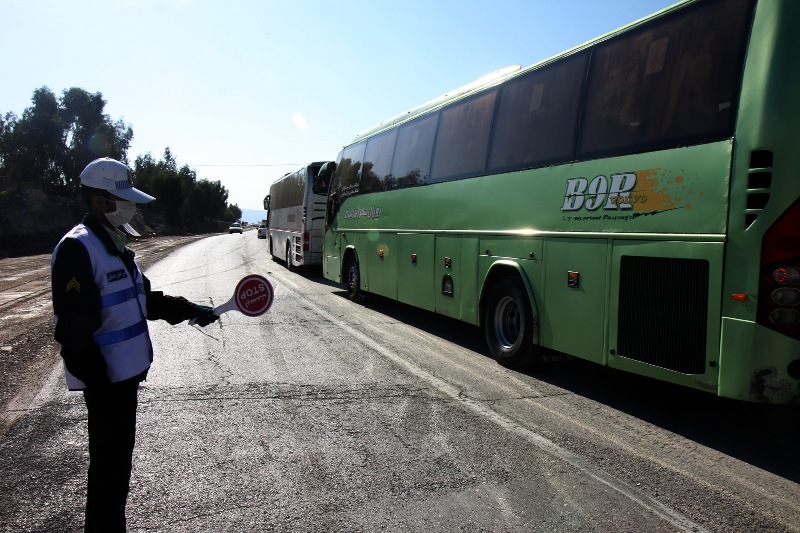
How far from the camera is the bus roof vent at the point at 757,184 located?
4148 mm

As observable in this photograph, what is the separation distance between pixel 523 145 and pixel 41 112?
64680 millimetres

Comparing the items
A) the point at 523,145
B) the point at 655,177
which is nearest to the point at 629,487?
the point at 655,177

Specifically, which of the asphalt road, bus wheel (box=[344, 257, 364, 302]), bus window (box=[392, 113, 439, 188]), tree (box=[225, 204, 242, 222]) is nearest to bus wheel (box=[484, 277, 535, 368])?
the asphalt road

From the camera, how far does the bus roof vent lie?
13.6 ft

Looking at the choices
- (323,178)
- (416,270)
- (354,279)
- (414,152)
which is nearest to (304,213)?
(323,178)

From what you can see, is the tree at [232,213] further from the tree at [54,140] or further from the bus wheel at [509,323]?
the bus wheel at [509,323]

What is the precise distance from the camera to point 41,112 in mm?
58375

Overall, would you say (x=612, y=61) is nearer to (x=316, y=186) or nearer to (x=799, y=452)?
(x=799, y=452)

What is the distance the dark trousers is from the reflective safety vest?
0.27 ft

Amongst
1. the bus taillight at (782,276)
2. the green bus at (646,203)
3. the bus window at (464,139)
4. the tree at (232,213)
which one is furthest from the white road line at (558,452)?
the tree at (232,213)

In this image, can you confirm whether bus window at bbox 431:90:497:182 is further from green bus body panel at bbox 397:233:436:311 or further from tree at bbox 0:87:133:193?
tree at bbox 0:87:133:193

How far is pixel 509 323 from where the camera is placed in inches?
285

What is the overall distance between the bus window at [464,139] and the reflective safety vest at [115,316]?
553 centimetres

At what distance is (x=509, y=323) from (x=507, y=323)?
0.03 metres
